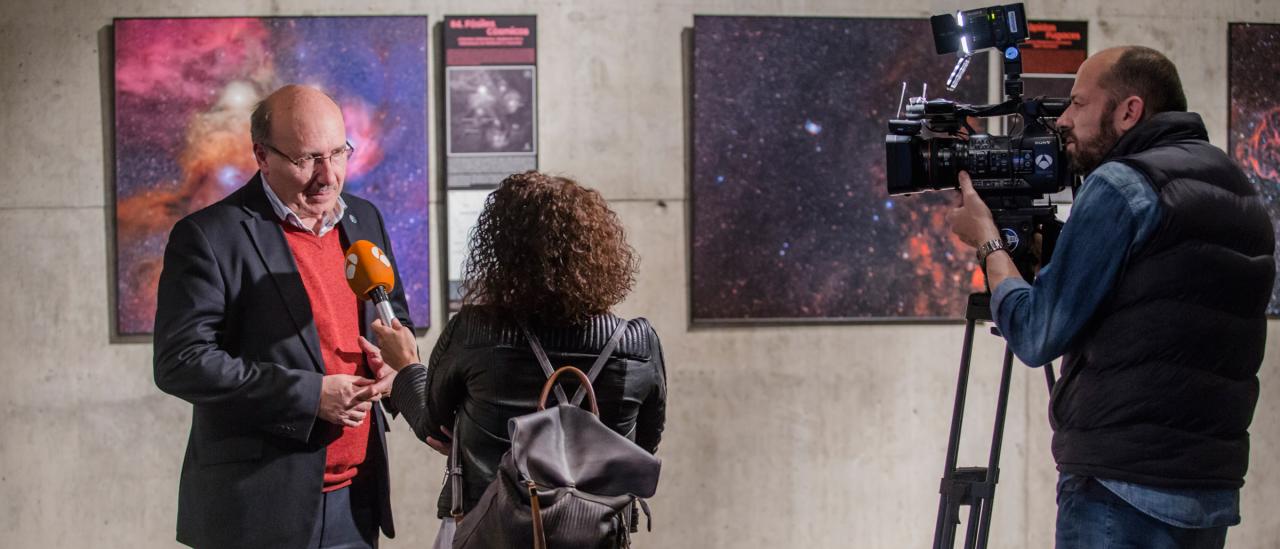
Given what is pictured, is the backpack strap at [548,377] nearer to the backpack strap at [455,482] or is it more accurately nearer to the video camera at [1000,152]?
the backpack strap at [455,482]

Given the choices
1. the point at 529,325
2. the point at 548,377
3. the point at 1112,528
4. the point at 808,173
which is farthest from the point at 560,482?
the point at 808,173

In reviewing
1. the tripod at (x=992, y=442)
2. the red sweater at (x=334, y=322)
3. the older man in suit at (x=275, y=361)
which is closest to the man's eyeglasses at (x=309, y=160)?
the older man in suit at (x=275, y=361)

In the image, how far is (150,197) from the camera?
3.44m

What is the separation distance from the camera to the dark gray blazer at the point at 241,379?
6.79 feet

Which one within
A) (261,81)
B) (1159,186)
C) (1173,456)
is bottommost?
(1173,456)

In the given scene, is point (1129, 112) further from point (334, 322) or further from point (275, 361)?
point (275, 361)

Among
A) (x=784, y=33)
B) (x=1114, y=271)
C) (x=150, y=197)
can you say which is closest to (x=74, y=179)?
(x=150, y=197)

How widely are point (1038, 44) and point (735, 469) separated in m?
1.87

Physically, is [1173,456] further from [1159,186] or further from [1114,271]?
[1159,186]

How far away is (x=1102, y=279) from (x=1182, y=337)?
6.4 inches

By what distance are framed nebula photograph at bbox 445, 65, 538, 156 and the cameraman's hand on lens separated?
1.76 meters

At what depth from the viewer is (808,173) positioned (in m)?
3.58

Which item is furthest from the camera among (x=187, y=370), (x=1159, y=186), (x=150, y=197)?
(x=150, y=197)

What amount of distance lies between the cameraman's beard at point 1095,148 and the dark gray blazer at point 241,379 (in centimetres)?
160
